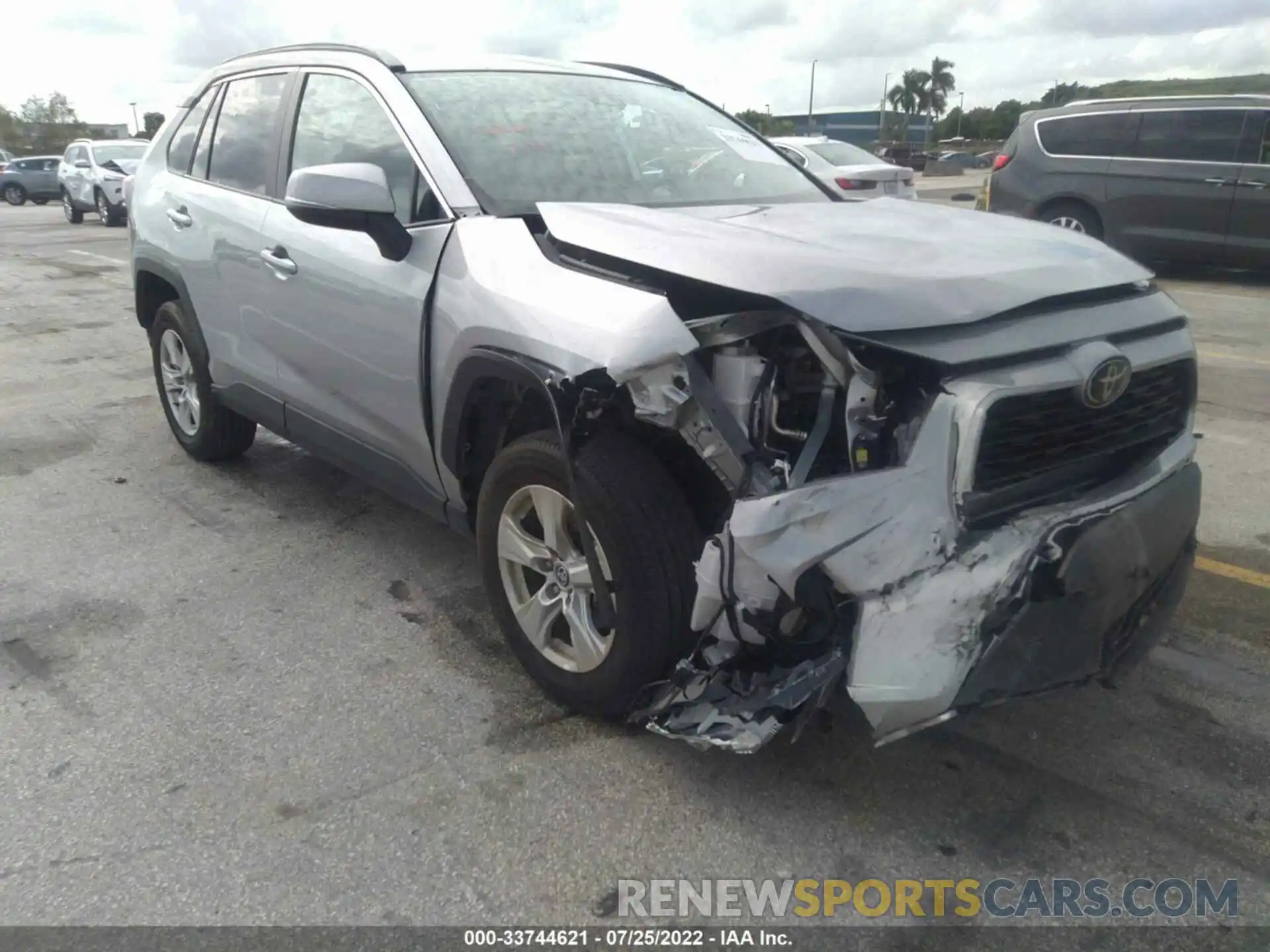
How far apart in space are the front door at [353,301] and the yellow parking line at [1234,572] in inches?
115

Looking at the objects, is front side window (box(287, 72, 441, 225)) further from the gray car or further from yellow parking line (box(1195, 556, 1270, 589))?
the gray car

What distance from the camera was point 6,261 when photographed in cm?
1608

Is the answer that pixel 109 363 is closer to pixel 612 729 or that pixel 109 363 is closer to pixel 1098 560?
pixel 612 729

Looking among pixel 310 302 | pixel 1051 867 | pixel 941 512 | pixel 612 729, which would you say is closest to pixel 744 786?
pixel 612 729

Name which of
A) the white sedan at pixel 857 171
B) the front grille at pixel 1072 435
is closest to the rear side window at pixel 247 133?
the front grille at pixel 1072 435

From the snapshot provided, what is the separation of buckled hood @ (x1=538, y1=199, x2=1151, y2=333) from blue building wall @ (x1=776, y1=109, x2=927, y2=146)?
255 feet

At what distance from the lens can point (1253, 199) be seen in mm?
10344

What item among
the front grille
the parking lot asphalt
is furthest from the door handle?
the front grille

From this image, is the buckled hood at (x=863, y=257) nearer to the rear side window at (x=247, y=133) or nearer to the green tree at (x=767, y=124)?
the rear side window at (x=247, y=133)

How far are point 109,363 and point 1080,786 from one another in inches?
301

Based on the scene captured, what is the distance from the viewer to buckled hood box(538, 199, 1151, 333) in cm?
244

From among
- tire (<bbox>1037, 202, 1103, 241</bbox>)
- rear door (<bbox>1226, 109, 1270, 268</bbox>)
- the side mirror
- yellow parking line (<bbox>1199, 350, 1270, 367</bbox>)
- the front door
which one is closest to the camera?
the side mirror

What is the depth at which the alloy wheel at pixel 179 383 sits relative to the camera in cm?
525

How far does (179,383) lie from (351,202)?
2767 mm
